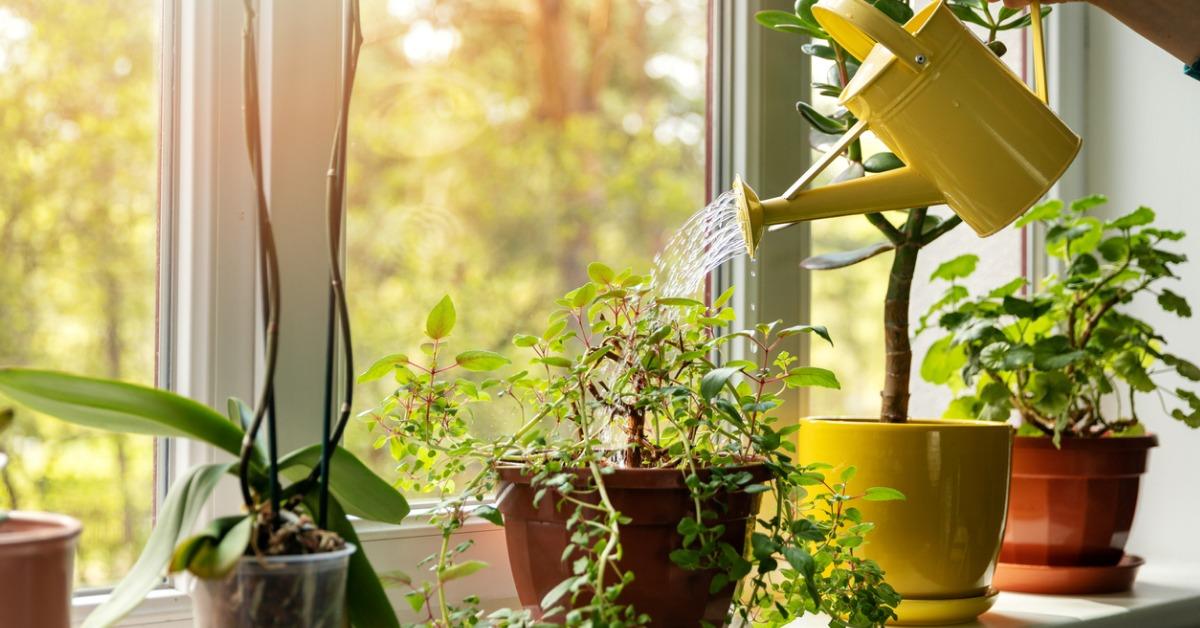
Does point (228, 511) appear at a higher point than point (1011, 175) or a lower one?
lower

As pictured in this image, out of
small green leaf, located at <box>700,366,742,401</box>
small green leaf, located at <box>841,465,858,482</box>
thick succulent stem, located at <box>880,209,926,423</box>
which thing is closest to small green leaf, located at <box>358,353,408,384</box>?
small green leaf, located at <box>700,366,742,401</box>

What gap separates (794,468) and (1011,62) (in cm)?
109

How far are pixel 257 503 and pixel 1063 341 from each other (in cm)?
100

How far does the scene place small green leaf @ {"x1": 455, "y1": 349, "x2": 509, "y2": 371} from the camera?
898 mm

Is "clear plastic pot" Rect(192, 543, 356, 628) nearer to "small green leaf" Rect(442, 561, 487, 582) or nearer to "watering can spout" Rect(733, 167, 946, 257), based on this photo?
"small green leaf" Rect(442, 561, 487, 582)

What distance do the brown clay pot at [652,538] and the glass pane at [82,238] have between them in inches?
14.0

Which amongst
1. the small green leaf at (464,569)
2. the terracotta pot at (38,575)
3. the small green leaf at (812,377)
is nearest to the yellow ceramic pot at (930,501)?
the small green leaf at (812,377)

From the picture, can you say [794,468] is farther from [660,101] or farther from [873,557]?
[660,101]

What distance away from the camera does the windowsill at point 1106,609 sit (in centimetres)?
116

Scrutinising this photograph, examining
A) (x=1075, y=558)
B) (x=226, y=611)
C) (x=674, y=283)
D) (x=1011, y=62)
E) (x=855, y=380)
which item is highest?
(x=1011, y=62)

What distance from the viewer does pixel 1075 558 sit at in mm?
1333

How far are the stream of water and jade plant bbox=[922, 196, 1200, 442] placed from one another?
1.11 ft

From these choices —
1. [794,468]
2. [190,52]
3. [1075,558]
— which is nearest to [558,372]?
[794,468]

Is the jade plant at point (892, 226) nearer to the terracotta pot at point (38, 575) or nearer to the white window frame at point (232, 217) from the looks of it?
the white window frame at point (232, 217)
